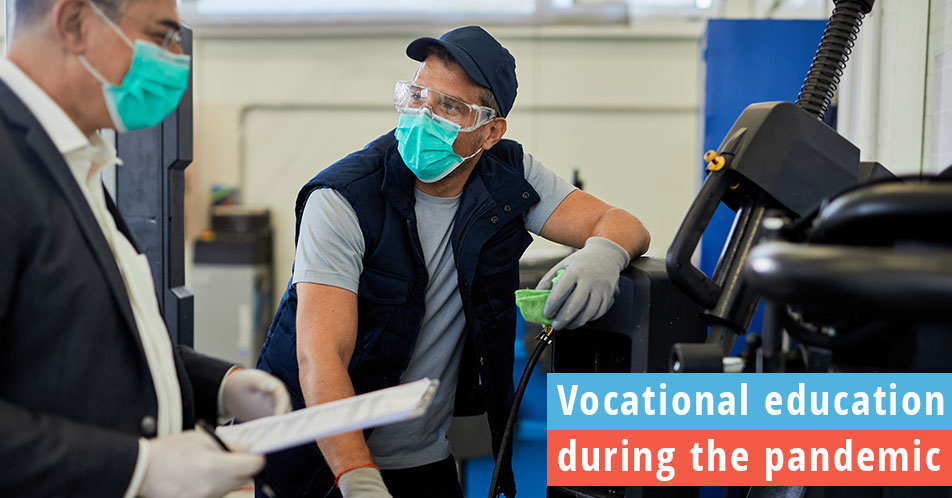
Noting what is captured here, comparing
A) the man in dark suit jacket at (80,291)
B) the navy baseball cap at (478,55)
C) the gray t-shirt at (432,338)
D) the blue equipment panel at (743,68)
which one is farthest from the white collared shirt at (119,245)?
the blue equipment panel at (743,68)

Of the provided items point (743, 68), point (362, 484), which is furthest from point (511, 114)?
point (362, 484)

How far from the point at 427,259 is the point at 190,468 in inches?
29.2

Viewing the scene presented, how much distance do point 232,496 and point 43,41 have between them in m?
2.64

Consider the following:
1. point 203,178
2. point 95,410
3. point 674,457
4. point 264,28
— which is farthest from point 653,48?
point 95,410

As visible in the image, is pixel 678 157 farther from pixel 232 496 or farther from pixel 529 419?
pixel 232 496

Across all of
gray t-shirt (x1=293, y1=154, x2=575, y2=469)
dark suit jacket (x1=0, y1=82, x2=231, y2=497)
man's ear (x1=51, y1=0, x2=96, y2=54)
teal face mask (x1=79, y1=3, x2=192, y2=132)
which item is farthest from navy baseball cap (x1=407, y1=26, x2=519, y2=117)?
dark suit jacket (x1=0, y1=82, x2=231, y2=497)

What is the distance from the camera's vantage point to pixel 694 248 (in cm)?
90

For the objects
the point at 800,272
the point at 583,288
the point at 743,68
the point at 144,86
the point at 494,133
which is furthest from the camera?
the point at 743,68

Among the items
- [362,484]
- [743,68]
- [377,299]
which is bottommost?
[362,484]

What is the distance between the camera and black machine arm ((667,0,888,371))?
0.89m

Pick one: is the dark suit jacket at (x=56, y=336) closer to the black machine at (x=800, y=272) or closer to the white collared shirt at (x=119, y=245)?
the white collared shirt at (x=119, y=245)

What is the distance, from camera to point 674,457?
3.04 ft

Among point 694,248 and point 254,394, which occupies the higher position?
point 694,248

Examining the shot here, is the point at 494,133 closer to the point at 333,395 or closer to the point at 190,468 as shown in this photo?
the point at 333,395
